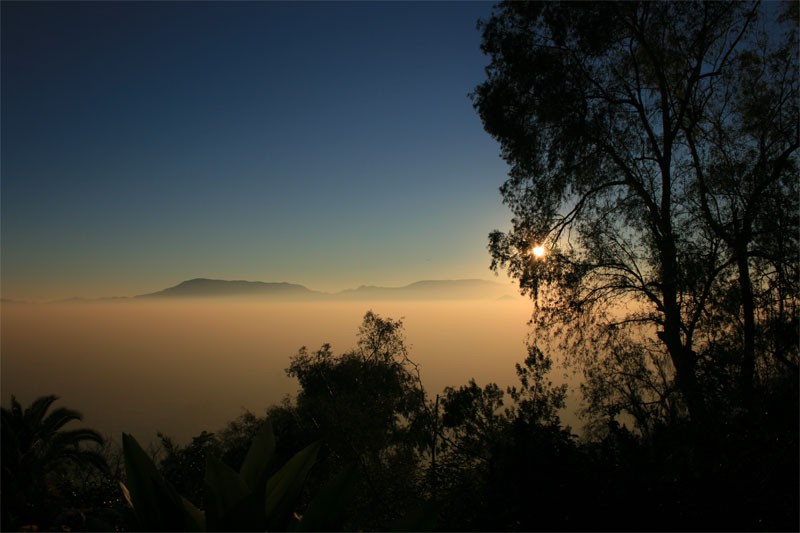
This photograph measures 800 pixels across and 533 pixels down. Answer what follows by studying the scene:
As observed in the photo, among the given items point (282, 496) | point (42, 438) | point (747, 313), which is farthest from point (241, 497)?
point (42, 438)

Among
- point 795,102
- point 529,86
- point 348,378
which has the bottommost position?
point 348,378

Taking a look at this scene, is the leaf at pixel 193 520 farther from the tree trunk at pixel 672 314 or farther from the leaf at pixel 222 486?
the tree trunk at pixel 672 314

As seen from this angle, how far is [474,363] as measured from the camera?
7185 inches

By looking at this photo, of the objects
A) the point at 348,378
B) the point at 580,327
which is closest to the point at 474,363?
the point at 348,378

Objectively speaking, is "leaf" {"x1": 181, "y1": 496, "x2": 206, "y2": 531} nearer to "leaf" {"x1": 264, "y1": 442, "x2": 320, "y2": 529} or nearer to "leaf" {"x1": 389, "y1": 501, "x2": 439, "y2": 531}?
"leaf" {"x1": 264, "y1": 442, "x2": 320, "y2": 529}

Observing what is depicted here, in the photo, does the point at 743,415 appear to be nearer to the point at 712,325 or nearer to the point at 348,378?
the point at 712,325

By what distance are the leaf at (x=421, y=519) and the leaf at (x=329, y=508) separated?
12 centimetres

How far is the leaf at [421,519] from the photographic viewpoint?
0.98 meters

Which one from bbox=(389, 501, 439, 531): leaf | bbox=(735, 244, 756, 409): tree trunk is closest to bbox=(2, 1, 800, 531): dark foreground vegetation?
bbox=(735, 244, 756, 409): tree trunk

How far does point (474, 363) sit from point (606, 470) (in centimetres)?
18522

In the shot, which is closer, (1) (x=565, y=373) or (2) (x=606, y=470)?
(2) (x=606, y=470)

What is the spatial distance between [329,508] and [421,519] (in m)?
0.21

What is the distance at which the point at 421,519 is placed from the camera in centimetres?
99

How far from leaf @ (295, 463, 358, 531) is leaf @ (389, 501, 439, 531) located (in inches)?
4.8
